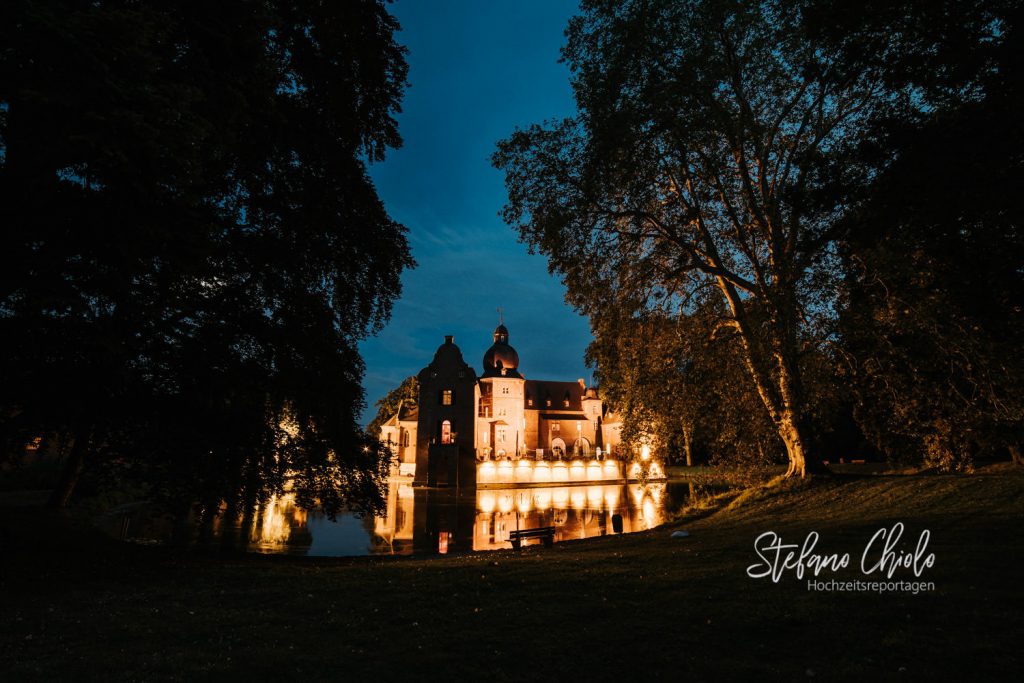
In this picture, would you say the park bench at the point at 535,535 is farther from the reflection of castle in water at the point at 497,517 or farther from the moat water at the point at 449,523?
the reflection of castle in water at the point at 497,517

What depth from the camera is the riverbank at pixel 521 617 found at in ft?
16.0

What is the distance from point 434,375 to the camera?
58750 millimetres

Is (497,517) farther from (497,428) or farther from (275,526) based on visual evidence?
(497,428)

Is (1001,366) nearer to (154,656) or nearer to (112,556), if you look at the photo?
(154,656)

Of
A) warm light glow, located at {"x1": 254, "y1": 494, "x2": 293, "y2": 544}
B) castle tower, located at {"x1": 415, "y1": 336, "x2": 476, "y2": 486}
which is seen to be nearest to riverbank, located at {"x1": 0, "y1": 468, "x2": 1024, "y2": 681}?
warm light glow, located at {"x1": 254, "y1": 494, "x2": 293, "y2": 544}

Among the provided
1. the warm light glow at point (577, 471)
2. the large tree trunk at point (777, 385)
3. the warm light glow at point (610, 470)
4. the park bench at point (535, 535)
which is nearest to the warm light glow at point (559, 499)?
the warm light glow at point (577, 471)

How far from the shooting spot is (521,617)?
20.9 feet

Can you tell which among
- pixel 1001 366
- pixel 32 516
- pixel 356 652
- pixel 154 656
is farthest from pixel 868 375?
pixel 32 516

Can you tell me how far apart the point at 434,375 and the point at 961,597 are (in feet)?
177

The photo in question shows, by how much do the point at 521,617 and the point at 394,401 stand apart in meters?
78.7

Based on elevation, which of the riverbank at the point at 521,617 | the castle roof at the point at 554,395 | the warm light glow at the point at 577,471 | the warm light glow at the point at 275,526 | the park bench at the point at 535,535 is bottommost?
the riverbank at the point at 521,617

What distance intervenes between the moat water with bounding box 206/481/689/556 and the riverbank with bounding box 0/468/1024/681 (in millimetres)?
4786

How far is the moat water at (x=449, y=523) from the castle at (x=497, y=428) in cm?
625

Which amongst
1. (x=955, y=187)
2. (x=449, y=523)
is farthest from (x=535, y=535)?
(x=955, y=187)
